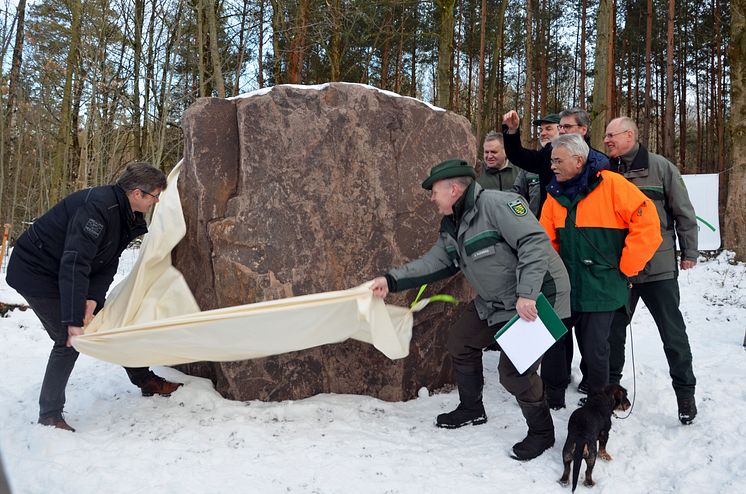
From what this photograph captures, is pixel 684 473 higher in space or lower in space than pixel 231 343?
lower

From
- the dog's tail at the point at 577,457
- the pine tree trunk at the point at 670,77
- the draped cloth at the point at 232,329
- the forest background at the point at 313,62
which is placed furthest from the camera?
the pine tree trunk at the point at 670,77

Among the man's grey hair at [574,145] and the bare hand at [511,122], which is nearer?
the man's grey hair at [574,145]

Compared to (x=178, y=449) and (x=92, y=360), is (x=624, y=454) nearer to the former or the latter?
(x=178, y=449)

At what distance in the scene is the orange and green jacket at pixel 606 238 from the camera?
314cm

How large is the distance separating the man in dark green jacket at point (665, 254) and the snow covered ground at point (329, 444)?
0.39m

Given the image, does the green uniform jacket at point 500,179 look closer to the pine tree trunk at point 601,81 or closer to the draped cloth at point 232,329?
the draped cloth at point 232,329

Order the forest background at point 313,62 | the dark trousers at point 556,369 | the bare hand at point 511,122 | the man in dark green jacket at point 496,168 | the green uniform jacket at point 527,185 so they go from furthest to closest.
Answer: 1. the forest background at point 313,62
2. the man in dark green jacket at point 496,168
3. the green uniform jacket at point 527,185
4. the bare hand at point 511,122
5. the dark trousers at point 556,369

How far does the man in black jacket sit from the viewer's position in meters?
3.14

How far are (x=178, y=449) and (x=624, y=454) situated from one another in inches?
107

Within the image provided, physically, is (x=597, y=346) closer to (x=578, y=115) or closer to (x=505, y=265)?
(x=505, y=265)

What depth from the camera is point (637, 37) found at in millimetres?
19297

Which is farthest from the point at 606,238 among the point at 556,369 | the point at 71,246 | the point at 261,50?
the point at 261,50

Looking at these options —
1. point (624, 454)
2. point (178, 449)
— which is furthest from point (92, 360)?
point (624, 454)

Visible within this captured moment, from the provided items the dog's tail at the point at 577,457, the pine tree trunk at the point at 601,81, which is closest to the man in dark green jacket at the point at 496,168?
the dog's tail at the point at 577,457
